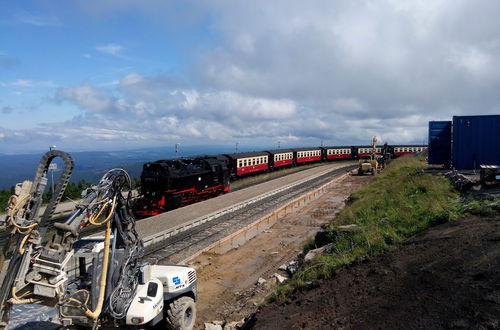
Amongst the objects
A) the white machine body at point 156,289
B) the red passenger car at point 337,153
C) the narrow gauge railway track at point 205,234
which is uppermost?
the red passenger car at point 337,153

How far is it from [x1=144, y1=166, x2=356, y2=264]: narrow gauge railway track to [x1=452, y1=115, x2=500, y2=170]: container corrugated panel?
13.8 m

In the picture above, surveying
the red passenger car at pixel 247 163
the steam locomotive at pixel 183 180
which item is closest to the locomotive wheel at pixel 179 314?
the steam locomotive at pixel 183 180

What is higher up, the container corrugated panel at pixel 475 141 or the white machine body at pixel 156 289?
the container corrugated panel at pixel 475 141

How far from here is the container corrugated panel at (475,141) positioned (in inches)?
990

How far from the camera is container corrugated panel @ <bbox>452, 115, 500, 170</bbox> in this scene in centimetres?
2516

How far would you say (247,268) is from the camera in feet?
53.9

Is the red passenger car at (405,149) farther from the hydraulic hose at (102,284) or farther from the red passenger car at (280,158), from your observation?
the hydraulic hose at (102,284)

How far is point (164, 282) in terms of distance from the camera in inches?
338

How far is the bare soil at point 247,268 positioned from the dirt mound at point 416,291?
2.65 meters

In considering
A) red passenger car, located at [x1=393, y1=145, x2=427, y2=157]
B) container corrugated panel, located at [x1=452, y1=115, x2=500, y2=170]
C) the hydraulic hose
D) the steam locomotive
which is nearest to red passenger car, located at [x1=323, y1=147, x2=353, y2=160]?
red passenger car, located at [x1=393, y1=145, x2=427, y2=157]

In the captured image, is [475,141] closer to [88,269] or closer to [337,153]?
[88,269]

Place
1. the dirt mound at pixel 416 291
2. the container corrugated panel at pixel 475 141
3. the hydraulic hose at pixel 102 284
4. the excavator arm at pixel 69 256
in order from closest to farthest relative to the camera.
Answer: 1. the excavator arm at pixel 69 256
2. the hydraulic hose at pixel 102 284
3. the dirt mound at pixel 416 291
4. the container corrugated panel at pixel 475 141

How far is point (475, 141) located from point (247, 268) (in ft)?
64.2

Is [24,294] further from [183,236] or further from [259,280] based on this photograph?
[183,236]
